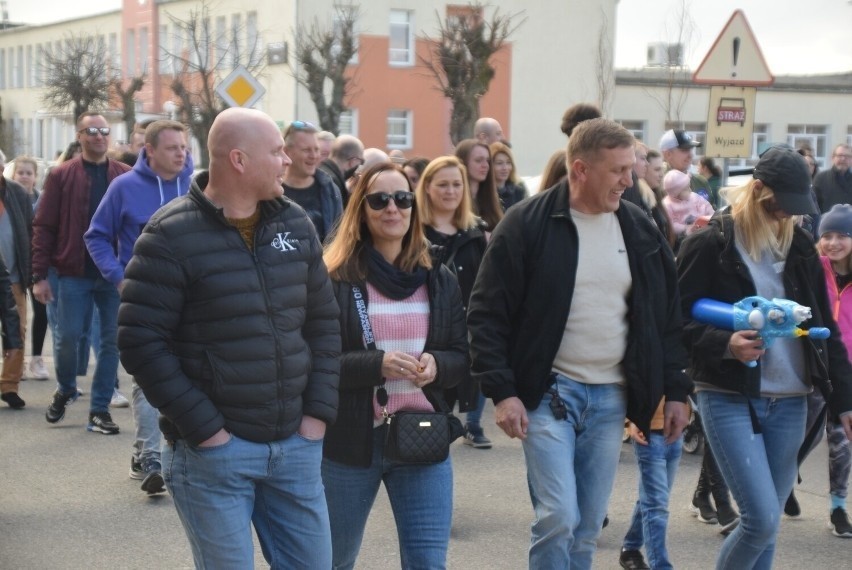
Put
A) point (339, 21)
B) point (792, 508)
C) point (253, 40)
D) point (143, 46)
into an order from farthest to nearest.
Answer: point (143, 46) → point (253, 40) → point (339, 21) → point (792, 508)

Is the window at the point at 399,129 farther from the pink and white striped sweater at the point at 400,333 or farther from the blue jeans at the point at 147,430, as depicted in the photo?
the pink and white striped sweater at the point at 400,333

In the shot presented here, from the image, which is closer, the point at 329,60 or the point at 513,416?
the point at 513,416

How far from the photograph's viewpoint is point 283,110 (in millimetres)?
53094

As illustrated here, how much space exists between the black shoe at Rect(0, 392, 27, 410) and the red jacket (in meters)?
1.26

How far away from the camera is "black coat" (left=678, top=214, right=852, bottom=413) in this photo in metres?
5.37

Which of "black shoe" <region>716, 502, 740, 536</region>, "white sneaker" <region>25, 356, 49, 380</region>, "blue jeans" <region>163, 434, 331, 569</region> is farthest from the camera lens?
"white sneaker" <region>25, 356, 49, 380</region>

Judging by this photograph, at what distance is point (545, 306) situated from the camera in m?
4.96

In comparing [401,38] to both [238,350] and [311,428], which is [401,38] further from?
[238,350]

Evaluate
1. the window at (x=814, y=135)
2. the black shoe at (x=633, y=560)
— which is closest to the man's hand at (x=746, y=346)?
the black shoe at (x=633, y=560)

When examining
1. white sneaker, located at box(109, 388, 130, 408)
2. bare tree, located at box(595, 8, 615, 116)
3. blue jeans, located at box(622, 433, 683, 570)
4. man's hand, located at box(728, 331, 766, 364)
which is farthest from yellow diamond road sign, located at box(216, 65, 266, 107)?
bare tree, located at box(595, 8, 615, 116)

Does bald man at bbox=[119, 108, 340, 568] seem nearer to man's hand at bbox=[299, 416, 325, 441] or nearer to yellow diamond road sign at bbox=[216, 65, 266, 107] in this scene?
man's hand at bbox=[299, 416, 325, 441]

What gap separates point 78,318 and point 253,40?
46731 mm

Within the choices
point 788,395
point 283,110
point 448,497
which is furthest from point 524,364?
point 283,110

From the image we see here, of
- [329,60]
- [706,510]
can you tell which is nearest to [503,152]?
[706,510]
